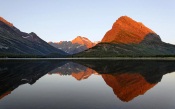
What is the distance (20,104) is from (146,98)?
55.4ft

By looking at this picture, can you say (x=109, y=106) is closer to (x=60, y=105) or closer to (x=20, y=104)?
(x=60, y=105)

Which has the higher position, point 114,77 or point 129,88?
point 114,77

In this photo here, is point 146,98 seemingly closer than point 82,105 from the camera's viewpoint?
No

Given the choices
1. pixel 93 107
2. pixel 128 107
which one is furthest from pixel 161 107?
pixel 93 107

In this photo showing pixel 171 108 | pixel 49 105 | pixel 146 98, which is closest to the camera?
pixel 171 108

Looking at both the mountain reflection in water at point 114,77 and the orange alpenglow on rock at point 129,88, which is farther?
the mountain reflection in water at point 114,77

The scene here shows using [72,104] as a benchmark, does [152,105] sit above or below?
above

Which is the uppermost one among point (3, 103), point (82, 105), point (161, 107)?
point (161, 107)

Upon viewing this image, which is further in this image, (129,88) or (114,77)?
(114,77)

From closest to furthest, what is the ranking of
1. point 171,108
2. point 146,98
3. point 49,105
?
point 171,108
point 49,105
point 146,98

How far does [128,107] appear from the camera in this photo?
2848 centimetres

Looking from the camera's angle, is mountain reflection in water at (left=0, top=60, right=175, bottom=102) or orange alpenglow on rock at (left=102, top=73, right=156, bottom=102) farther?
mountain reflection in water at (left=0, top=60, right=175, bottom=102)

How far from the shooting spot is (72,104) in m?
30.5

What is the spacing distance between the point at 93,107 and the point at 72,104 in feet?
10.9
